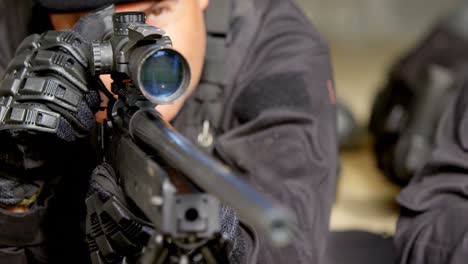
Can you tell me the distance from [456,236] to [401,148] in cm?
82

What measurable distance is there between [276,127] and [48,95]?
444 millimetres

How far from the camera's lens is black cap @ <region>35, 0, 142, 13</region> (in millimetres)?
1061

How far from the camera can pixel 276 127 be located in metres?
1.23

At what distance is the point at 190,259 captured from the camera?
732 millimetres

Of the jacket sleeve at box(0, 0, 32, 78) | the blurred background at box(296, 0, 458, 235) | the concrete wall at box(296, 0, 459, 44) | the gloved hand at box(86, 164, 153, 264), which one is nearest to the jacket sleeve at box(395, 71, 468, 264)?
the gloved hand at box(86, 164, 153, 264)

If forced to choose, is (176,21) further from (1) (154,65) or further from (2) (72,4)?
(1) (154,65)

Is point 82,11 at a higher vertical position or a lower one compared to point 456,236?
higher

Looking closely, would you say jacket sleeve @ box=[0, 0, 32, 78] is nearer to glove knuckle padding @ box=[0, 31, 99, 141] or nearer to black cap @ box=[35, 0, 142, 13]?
black cap @ box=[35, 0, 142, 13]

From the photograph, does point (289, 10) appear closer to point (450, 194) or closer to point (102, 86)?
point (450, 194)

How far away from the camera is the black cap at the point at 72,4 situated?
106 cm

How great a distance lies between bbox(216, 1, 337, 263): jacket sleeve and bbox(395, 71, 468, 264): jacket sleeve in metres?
0.16

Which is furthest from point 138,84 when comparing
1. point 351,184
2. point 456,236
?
point 351,184

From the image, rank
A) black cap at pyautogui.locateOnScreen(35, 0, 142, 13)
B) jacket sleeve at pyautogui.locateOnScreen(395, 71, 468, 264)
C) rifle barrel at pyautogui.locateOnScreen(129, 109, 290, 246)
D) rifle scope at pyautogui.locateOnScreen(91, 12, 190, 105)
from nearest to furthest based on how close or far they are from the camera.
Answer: rifle barrel at pyautogui.locateOnScreen(129, 109, 290, 246) < rifle scope at pyautogui.locateOnScreen(91, 12, 190, 105) < black cap at pyautogui.locateOnScreen(35, 0, 142, 13) < jacket sleeve at pyautogui.locateOnScreen(395, 71, 468, 264)

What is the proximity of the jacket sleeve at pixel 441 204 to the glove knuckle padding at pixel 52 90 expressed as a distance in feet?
1.99
